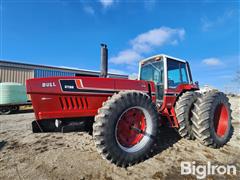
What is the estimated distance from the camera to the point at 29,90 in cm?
286

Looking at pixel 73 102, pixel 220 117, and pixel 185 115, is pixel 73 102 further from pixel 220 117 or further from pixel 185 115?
pixel 220 117

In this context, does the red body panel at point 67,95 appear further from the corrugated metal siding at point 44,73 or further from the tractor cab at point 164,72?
the corrugated metal siding at point 44,73

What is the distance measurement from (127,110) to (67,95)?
1.15 metres

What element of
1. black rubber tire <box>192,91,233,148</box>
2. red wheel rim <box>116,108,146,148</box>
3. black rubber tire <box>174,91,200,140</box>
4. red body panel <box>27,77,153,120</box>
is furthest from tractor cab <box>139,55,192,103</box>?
red body panel <box>27,77,153,120</box>

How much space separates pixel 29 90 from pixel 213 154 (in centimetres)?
391

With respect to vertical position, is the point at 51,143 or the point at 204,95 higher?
the point at 204,95

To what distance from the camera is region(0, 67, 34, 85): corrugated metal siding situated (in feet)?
51.1

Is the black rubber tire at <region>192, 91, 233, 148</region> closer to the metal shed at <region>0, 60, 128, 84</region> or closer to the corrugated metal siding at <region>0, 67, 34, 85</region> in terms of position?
the metal shed at <region>0, 60, 128, 84</region>

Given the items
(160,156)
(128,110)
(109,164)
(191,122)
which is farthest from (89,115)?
(191,122)

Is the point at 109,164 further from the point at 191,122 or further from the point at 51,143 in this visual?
the point at 191,122

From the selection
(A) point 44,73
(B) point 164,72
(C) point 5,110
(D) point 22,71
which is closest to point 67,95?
(B) point 164,72

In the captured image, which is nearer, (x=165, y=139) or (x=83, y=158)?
(x=83, y=158)

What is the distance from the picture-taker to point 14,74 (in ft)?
53.2

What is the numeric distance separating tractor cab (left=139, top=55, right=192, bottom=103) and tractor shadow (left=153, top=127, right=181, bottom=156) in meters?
1.05
